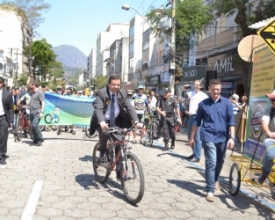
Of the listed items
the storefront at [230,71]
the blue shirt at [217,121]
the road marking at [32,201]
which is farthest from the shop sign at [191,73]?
the road marking at [32,201]

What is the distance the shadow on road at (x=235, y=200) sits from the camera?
16.2ft

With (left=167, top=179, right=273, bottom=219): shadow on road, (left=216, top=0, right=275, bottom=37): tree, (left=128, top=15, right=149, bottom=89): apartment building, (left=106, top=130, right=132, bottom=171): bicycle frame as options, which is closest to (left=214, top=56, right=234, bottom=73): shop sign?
(left=216, top=0, right=275, bottom=37): tree

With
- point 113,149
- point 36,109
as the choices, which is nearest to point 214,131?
point 113,149

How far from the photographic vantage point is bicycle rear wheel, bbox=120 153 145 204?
470cm

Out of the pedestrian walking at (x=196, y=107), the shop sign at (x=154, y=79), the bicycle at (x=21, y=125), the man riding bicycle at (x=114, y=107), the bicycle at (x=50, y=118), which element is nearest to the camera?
the man riding bicycle at (x=114, y=107)

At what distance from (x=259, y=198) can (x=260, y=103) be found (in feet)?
5.35

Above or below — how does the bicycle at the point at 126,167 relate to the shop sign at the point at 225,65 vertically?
below

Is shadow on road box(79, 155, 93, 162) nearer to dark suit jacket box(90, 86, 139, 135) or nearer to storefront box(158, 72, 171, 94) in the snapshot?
dark suit jacket box(90, 86, 139, 135)

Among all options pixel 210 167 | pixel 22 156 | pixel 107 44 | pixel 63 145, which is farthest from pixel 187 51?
pixel 107 44

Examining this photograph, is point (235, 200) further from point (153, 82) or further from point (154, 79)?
point (153, 82)

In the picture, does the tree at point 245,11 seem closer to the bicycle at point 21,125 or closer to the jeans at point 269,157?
the bicycle at point 21,125

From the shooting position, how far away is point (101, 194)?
534 cm

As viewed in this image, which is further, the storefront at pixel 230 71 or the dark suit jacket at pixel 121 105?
the storefront at pixel 230 71

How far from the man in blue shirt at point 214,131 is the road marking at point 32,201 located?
8.19 feet
